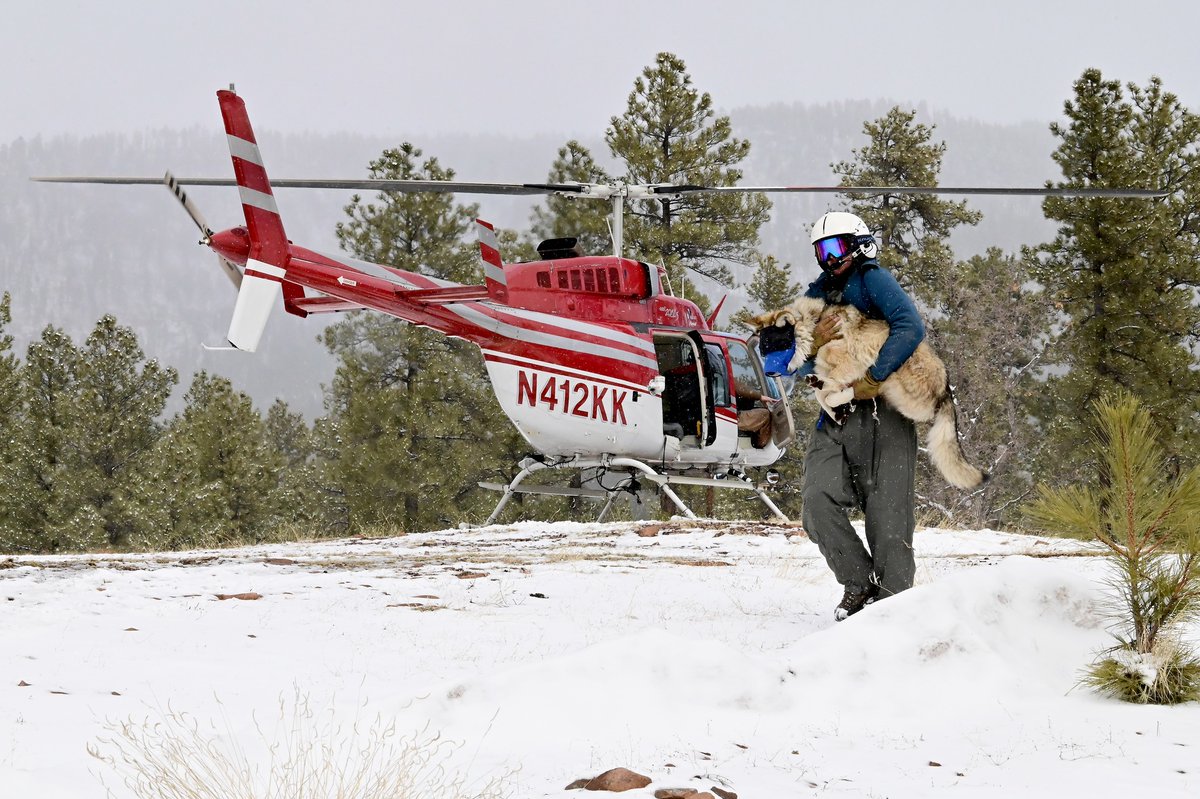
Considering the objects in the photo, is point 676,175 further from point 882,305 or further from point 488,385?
point 882,305

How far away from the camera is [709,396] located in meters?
12.7

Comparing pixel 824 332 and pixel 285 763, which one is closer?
pixel 285 763

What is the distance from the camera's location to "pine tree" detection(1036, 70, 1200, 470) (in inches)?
905

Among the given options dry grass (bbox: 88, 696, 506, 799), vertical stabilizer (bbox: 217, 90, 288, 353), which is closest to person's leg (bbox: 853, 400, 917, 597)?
dry grass (bbox: 88, 696, 506, 799)

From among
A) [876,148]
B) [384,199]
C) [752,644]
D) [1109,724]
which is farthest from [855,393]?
[876,148]

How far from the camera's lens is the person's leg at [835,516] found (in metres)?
5.09

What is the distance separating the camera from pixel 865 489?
514 centimetres

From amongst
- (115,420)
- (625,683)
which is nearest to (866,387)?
(625,683)

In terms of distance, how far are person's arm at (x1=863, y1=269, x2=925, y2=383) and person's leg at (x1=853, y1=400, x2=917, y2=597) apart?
24 centimetres

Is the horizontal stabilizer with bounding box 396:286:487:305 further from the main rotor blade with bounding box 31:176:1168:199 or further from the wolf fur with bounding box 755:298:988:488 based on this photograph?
the wolf fur with bounding box 755:298:988:488

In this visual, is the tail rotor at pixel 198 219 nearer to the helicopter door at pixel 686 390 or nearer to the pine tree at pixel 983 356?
the helicopter door at pixel 686 390

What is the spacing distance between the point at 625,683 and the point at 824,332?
259 centimetres

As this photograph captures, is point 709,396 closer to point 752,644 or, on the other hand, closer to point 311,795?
point 752,644

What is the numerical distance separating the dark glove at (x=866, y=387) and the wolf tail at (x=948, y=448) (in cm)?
35
